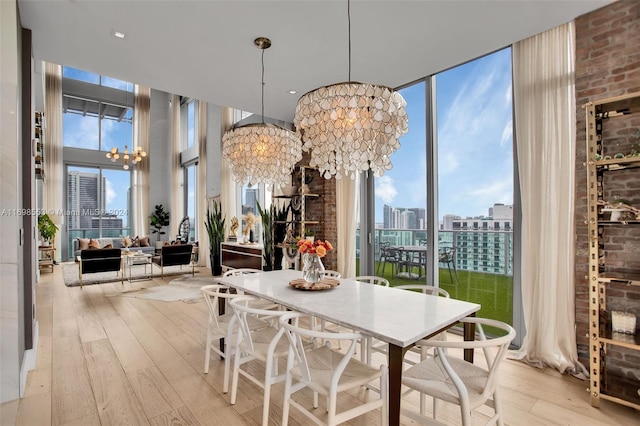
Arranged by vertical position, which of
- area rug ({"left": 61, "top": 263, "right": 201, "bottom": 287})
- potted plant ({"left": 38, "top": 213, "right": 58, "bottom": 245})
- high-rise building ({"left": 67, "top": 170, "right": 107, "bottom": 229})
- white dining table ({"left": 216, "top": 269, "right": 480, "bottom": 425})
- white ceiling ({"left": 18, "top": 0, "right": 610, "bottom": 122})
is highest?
white ceiling ({"left": 18, "top": 0, "right": 610, "bottom": 122})

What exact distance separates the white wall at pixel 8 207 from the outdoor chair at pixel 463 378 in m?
2.29

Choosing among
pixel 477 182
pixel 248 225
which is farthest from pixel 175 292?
pixel 477 182

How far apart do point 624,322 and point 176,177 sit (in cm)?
1098

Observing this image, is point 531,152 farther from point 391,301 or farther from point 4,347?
point 4,347

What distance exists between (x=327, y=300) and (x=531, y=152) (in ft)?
7.69

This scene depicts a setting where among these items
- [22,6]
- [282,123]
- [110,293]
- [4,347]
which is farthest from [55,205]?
[4,347]

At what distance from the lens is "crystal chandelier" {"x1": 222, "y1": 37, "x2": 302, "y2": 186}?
3086 mm

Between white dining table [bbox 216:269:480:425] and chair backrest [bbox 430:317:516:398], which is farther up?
white dining table [bbox 216:269:480:425]

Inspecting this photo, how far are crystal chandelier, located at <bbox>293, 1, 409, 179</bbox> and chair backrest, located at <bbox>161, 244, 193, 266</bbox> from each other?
17.9ft

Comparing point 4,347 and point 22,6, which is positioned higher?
point 22,6

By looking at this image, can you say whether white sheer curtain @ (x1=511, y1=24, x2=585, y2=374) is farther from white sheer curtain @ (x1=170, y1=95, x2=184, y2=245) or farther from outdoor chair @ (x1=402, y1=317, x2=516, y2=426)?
white sheer curtain @ (x1=170, y1=95, x2=184, y2=245)

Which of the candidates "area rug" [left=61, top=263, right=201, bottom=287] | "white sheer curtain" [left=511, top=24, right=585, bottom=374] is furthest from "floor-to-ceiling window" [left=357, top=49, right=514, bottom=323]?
"area rug" [left=61, top=263, right=201, bottom=287]

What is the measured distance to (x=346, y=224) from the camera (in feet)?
16.1

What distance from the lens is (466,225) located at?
12.5 feet
